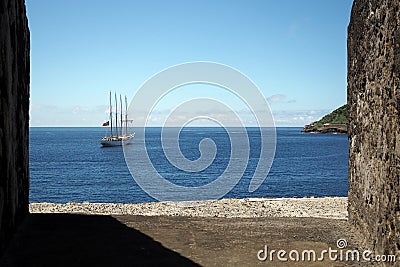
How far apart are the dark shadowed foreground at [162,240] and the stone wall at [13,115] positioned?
293 mm

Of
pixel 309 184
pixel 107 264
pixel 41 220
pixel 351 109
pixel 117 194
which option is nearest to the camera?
pixel 107 264

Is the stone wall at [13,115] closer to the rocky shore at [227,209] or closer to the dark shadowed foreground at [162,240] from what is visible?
the dark shadowed foreground at [162,240]

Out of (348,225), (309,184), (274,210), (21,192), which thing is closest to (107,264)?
(21,192)

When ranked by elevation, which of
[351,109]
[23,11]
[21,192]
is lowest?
[21,192]

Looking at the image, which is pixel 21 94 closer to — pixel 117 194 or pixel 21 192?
pixel 21 192

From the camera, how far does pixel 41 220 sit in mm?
5570

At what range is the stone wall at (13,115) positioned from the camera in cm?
412

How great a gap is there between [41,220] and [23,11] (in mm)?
2474

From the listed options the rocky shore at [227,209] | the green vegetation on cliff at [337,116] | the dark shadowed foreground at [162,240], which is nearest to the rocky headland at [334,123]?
the green vegetation on cliff at [337,116]

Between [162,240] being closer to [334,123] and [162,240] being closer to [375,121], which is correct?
[375,121]

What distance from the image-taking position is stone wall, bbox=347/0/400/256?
11.4 feet

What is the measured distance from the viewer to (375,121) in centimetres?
407

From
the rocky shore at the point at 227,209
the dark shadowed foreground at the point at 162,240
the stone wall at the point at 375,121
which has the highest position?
the stone wall at the point at 375,121

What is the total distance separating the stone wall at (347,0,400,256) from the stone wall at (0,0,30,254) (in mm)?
3199
